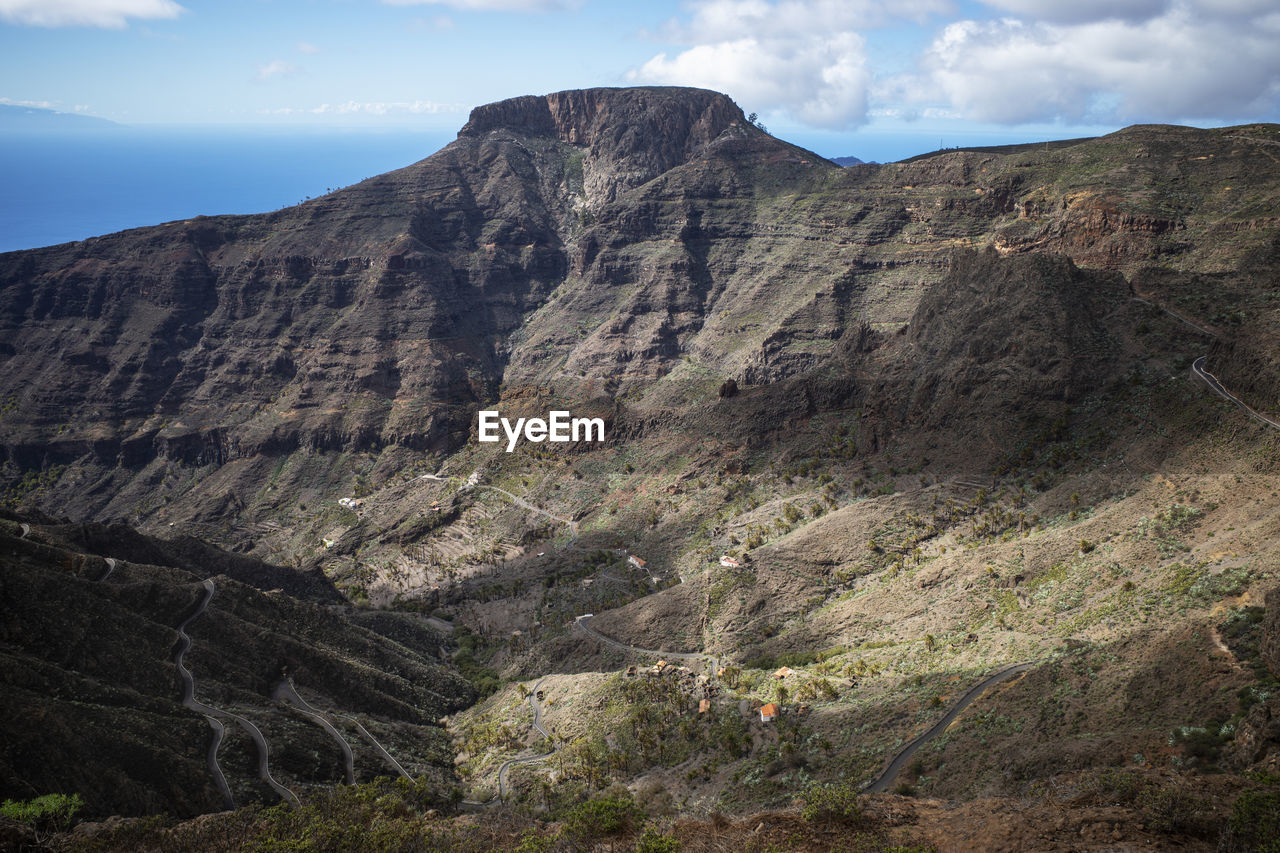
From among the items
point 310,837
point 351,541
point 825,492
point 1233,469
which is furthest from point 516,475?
point 1233,469

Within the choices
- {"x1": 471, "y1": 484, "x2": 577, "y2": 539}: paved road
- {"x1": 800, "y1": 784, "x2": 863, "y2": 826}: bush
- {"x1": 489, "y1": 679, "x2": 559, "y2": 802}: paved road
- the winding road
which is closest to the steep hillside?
{"x1": 489, "y1": 679, "x2": 559, "y2": 802}: paved road

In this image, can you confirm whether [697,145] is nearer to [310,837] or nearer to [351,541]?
[351,541]

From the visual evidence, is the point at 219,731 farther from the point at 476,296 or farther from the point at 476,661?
the point at 476,296

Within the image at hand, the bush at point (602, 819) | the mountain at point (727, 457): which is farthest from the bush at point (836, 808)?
the bush at point (602, 819)

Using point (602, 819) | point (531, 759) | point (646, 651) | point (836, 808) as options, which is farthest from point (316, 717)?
point (836, 808)

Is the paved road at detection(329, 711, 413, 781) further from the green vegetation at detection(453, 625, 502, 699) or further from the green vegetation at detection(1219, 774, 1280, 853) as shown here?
the green vegetation at detection(1219, 774, 1280, 853)

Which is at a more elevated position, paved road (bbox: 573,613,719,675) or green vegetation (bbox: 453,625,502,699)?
paved road (bbox: 573,613,719,675)
